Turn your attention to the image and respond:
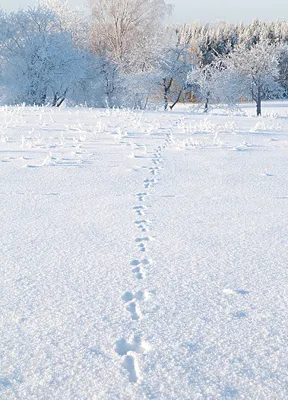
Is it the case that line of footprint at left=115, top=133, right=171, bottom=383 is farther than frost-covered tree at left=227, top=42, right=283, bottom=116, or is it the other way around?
frost-covered tree at left=227, top=42, right=283, bottom=116

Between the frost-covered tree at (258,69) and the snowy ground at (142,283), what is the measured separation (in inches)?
827

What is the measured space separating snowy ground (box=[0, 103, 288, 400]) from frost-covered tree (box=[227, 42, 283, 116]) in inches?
827

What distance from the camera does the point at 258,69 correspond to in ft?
84.5

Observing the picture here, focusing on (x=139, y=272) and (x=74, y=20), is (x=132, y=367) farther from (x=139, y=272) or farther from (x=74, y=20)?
(x=74, y=20)

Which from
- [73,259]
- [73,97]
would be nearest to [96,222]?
[73,259]

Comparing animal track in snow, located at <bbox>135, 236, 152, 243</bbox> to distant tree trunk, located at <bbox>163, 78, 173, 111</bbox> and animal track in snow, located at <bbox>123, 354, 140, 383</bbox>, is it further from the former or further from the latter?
distant tree trunk, located at <bbox>163, 78, 173, 111</bbox>

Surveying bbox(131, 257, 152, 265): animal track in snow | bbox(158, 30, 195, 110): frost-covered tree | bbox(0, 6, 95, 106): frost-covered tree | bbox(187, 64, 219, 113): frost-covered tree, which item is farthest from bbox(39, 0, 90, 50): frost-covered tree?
bbox(131, 257, 152, 265): animal track in snow

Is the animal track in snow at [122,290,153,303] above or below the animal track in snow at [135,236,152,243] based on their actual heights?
above

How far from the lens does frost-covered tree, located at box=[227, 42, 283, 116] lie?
1001 inches

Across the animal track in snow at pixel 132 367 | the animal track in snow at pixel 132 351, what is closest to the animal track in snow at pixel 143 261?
the animal track in snow at pixel 132 351

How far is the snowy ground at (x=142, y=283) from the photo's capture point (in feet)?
6.27

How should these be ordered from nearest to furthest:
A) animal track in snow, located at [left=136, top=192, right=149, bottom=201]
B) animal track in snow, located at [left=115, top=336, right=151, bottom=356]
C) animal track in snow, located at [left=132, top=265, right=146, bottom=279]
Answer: animal track in snow, located at [left=115, top=336, right=151, bottom=356] < animal track in snow, located at [left=132, top=265, right=146, bottom=279] < animal track in snow, located at [left=136, top=192, right=149, bottom=201]

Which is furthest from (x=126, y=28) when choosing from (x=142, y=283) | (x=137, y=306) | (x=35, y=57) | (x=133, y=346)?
(x=133, y=346)

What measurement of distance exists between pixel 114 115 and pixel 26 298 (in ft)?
37.2
